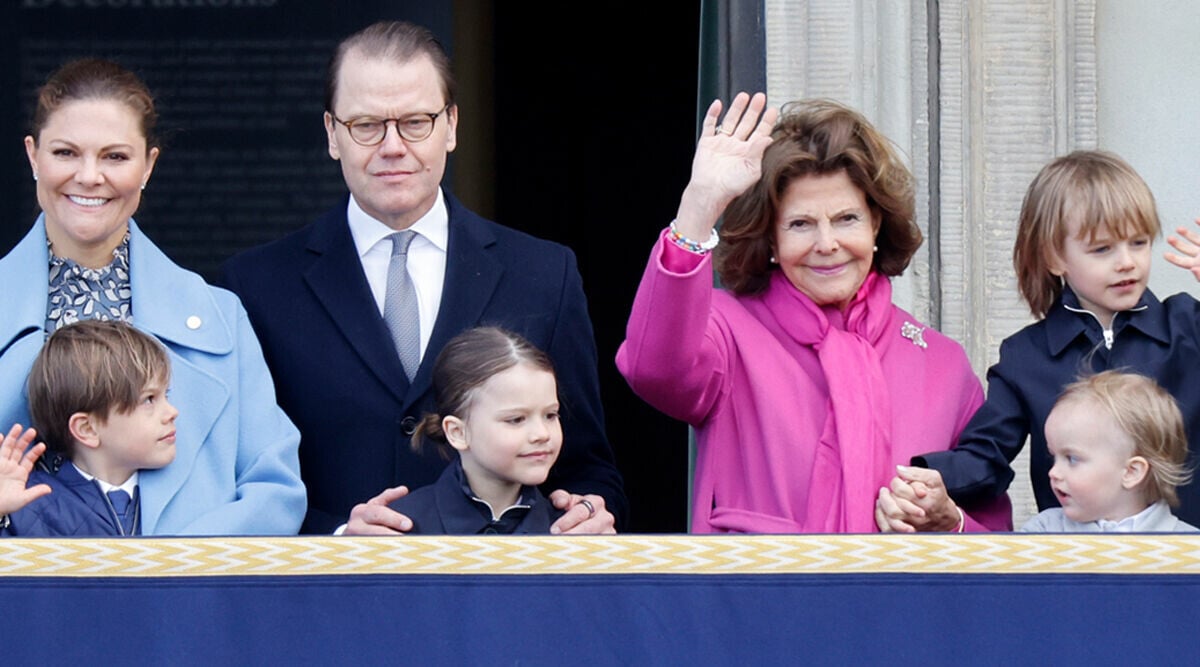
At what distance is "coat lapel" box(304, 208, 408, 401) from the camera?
10.6 ft

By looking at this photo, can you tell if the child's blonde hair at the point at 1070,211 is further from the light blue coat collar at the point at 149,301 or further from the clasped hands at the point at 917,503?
the light blue coat collar at the point at 149,301

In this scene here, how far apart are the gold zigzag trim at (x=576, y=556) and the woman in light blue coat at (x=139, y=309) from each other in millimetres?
297

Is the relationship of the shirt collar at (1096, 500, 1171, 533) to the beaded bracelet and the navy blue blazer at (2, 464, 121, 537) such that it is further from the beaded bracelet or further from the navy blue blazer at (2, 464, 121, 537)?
the navy blue blazer at (2, 464, 121, 537)

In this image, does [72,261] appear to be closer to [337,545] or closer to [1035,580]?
[337,545]

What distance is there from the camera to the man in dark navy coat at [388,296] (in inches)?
126

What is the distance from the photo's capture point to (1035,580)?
8.63 ft

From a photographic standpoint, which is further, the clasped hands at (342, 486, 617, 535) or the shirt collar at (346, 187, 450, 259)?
the shirt collar at (346, 187, 450, 259)

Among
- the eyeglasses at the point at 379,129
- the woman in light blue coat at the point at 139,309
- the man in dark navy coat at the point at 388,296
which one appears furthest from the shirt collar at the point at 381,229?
the woman in light blue coat at the point at 139,309

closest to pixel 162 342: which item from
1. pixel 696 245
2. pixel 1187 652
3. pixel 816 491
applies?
pixel 696 245

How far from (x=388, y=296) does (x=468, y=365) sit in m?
0.32

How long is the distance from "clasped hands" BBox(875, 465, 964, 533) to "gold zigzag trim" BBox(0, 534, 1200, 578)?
0.26m

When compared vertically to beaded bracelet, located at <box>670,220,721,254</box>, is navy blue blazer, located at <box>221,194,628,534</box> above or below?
below

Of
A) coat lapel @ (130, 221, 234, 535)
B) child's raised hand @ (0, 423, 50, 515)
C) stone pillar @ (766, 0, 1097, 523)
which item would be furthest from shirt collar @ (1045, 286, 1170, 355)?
child's raised hand @ (0, 423, 50, 515)

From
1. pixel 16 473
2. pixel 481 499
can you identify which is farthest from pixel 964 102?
pixel 16 473
